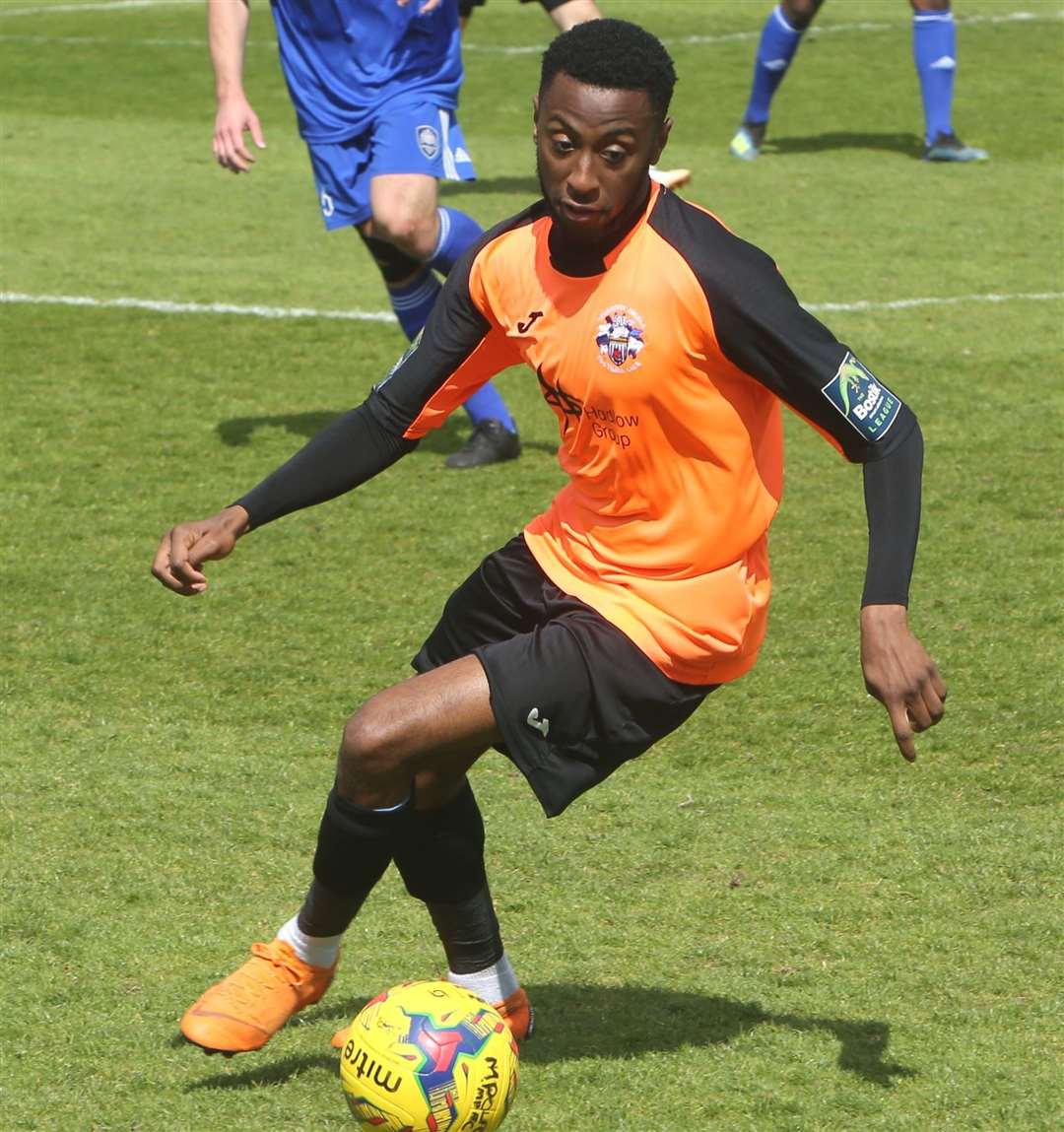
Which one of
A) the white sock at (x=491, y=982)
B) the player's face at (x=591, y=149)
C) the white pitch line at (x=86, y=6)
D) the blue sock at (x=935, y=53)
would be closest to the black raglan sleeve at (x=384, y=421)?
the player's face at (x=591, y=149)

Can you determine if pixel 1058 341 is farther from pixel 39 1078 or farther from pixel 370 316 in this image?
pixel 39 1078

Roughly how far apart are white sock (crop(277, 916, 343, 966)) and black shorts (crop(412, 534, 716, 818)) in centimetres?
57

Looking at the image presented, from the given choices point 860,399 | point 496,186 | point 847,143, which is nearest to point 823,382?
point 860,399

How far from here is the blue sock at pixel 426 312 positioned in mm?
7754

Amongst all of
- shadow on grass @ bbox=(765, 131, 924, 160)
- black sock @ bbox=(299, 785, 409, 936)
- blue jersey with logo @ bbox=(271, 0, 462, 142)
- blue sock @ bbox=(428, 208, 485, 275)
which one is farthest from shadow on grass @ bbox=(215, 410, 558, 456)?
shadow on grass @ bbox=(765, 131, 924, 160)

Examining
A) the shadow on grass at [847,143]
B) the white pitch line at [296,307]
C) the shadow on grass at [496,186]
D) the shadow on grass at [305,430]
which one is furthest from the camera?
the shadow on grass at [847,143]

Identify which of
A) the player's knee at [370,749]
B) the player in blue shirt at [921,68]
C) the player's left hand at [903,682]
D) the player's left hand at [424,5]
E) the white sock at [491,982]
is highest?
the player's left hand at [903,682]

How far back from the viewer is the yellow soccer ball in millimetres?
3387

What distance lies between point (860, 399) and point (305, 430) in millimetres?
4882

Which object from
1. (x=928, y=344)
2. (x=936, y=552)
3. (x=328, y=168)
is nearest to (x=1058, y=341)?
(x=928, y=344)

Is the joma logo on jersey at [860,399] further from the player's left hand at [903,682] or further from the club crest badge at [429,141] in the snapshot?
the club crest badge at [429,141]

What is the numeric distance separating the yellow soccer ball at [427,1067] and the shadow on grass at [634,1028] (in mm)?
407

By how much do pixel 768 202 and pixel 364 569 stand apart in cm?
653

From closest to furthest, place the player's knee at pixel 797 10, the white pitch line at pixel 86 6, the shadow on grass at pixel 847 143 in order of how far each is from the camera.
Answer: the player's knee at pixel 797 10 → the shadow on grass at pixel 847 143 → the white pitch line at pixel 86 6
